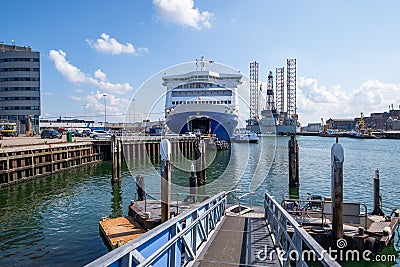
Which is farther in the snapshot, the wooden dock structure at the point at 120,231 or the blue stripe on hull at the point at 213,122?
the blue stripe on hull at the point at 213,122

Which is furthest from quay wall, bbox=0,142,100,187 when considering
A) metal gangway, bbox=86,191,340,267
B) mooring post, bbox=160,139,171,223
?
metal gangway, bbox=86,191,340,267

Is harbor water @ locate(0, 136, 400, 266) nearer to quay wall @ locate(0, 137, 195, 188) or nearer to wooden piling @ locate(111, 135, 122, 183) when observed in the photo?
wooden piling @ locate(111, 135, 122, 183)

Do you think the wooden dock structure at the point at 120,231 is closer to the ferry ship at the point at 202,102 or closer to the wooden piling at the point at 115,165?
the wooden piling at the point at 115,165

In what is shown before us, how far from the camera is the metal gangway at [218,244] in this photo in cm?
381

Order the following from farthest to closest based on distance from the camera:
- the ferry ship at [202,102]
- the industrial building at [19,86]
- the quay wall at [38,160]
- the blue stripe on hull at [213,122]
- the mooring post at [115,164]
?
the industrial building at [19,86] → the blue stripe on hull at [213,122] → the ferry ship at [202,102] → the mooring post at [115,164] → the quay wall at [38,160]

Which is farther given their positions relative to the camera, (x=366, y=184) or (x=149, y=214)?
(x=366, y=184)

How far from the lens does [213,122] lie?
6012 cm

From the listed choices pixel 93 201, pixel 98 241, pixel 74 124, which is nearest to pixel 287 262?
pixel 98 241

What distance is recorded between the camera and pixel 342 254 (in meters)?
11.0

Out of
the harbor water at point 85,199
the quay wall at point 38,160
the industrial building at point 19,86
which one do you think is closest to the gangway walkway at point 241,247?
the harbor water at point 85,199

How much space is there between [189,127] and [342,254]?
49116mm

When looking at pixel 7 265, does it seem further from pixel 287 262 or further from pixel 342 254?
pixel 342 254


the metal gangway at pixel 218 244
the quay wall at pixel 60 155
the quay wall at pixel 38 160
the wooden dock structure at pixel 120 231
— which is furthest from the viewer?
the quay wall at pixel 60 155

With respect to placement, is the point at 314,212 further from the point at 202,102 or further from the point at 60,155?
the point at 202,102
